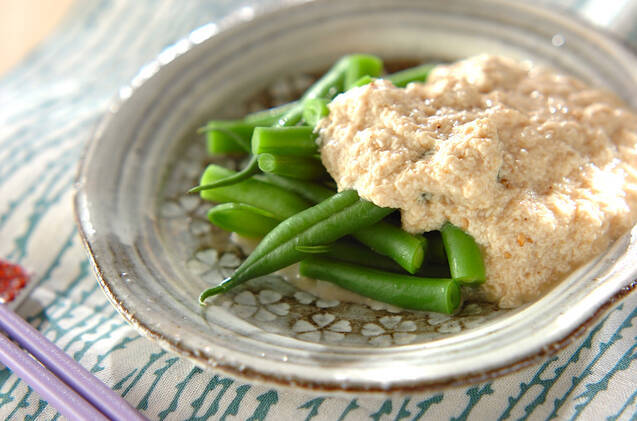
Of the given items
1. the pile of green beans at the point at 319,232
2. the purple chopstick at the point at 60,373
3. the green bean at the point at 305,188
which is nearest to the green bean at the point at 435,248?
the pile of green beans at the point at 319,232

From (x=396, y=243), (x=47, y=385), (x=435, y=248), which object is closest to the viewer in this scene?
(x=47, y=385)

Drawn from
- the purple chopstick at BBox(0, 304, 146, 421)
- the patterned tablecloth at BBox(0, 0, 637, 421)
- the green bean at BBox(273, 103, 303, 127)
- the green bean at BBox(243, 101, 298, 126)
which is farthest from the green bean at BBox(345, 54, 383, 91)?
the purple chopstick at BBox(0, 304, 146, 421)

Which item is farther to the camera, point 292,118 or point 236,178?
point 292,118

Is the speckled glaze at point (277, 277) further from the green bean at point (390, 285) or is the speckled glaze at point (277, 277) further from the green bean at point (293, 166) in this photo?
the green bean at point (293, 166)

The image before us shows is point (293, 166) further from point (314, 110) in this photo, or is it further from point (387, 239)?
point (387, 239)

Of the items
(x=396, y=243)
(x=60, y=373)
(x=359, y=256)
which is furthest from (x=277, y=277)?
(x=60, y=373)

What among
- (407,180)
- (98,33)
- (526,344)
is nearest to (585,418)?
(526,344)
